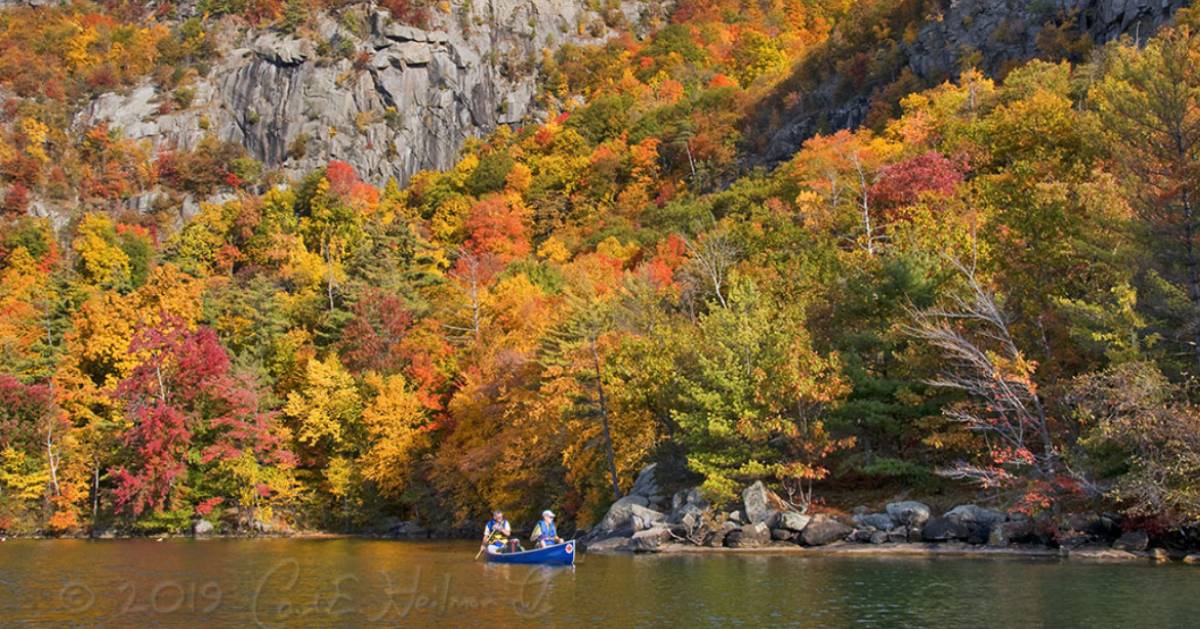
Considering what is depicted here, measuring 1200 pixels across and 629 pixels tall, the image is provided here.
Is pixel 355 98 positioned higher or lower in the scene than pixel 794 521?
higher

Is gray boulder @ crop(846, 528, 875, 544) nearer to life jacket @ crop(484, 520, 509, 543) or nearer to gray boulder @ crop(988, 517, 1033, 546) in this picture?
gray boulder @ crop(988, 517, 1033, 546)

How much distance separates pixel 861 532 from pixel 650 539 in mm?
7135

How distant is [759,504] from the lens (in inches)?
1342

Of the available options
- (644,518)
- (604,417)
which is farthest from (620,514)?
(604,417)

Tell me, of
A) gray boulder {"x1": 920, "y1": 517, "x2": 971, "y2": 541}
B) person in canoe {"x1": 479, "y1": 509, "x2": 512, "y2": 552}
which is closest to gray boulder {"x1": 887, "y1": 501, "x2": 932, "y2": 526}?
gray boulder {"x1": 920, "y1": 517, "x2": 971, "y2": 541}

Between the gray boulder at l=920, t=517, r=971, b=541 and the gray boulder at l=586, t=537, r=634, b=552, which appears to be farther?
the gray boulder at l=586, t=537, r=634, b=552

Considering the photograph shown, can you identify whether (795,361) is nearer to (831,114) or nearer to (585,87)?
(831,114)

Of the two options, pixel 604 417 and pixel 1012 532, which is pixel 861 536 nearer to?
pixel 1012 532

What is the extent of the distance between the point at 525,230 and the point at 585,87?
133 ft

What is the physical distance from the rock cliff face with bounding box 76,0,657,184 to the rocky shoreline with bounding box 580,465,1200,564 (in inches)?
3083

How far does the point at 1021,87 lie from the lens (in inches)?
2213

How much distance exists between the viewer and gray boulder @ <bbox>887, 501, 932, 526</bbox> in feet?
102

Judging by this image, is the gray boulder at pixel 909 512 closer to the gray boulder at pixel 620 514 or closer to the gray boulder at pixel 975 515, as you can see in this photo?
the gray boulder at pixel 975 515

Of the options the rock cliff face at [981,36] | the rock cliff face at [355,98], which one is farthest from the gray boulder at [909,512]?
the rock cliff face at [355,98]
